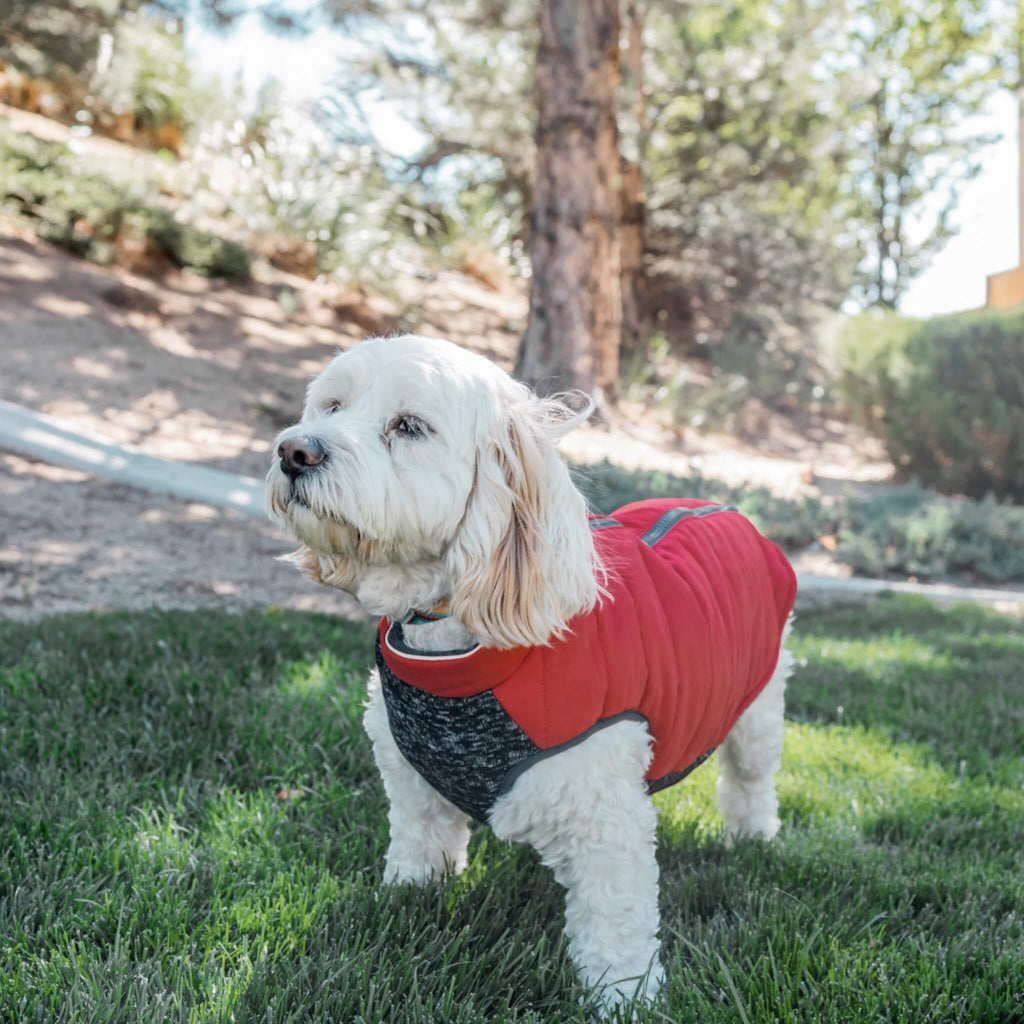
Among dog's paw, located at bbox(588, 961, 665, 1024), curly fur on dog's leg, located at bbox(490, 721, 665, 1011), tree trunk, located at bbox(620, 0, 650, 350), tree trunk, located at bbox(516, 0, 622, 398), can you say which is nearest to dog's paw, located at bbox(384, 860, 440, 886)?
curly fur on dog's leg, located at bbox(490, 721, 665, 1011)

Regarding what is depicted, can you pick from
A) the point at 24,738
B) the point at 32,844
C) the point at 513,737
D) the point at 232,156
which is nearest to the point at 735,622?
the point at 513,737

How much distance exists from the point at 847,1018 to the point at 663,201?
13.1 meters

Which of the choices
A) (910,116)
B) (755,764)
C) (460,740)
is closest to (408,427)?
(460,740)

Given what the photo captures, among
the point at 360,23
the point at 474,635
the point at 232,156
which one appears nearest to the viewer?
the point at 474,635

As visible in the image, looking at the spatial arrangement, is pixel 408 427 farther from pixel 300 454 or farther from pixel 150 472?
pixel 150 472

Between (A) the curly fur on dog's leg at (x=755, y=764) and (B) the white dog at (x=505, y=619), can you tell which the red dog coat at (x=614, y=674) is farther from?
(A) the curly fur on dog's leg at (x=755, y=764)

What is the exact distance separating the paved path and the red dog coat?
4.52 m

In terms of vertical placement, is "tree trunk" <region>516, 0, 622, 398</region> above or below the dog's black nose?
above

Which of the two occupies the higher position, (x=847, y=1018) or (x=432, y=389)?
(x=432, y=389)

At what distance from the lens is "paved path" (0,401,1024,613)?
22.5ft

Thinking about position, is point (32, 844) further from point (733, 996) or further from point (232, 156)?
point (232, 156)

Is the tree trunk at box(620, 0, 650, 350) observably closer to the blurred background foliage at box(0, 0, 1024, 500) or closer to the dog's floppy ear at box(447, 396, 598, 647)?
the blurred background foliage at box(0, 0, 1024, 500)

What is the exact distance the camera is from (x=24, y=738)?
315 cm

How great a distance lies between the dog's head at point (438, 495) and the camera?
2043 mm
